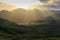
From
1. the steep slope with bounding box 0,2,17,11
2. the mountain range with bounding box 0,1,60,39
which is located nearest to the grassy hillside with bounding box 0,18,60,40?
the mountain range with bounding box 0,1,60,39

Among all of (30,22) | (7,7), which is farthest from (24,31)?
(7,7)

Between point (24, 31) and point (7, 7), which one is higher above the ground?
point (7, 7)

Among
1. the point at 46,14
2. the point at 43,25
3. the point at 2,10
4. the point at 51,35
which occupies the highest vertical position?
the point at 2,10

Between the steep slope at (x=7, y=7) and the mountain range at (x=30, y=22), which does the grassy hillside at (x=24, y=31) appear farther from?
the steep slope at (x=7, y=7)

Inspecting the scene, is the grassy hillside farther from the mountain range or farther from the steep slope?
the steep slope

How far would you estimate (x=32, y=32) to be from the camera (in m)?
1.37

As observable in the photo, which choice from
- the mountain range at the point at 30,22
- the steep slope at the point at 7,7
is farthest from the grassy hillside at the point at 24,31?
the steep slope at the point at 7,7

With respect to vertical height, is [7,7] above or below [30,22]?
above

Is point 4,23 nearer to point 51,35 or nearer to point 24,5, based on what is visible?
point 24,5

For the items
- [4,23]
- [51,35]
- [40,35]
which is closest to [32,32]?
[40,35]

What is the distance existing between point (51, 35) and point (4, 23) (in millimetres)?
481

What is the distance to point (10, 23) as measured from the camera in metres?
1.37

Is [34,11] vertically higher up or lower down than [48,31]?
higher up

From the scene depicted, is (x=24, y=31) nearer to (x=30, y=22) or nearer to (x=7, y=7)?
(x=30, y=22)
